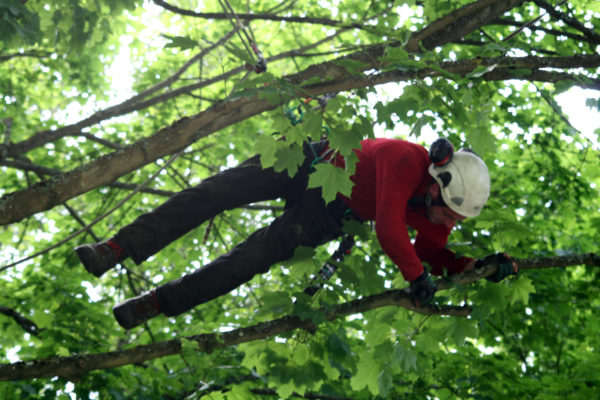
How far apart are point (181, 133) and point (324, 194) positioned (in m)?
0.87

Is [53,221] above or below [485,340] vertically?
above

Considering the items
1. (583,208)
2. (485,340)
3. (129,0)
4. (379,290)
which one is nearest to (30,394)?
(379,290)

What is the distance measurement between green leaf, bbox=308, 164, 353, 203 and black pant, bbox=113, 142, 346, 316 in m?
0.93

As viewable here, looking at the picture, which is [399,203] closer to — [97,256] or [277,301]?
[277,301]

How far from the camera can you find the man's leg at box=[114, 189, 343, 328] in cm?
357

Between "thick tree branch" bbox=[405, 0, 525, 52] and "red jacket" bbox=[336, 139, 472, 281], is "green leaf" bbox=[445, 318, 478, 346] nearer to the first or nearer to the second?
"red jacket" bbox=[336, 139, 472, 281]

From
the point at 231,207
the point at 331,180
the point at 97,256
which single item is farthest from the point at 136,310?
the point at 331,180

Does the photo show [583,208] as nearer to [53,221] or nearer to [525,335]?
[525,335]

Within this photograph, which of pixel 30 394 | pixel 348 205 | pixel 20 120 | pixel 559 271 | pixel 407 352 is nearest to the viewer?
pixel 407 352

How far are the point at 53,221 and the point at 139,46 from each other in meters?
3.11

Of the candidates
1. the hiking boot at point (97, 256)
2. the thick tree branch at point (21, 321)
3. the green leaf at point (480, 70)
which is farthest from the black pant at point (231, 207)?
the thick tree branch at point (21, 321)

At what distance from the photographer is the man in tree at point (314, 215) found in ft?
10.6

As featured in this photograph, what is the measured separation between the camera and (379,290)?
344cm

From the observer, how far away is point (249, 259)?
12.0ft
